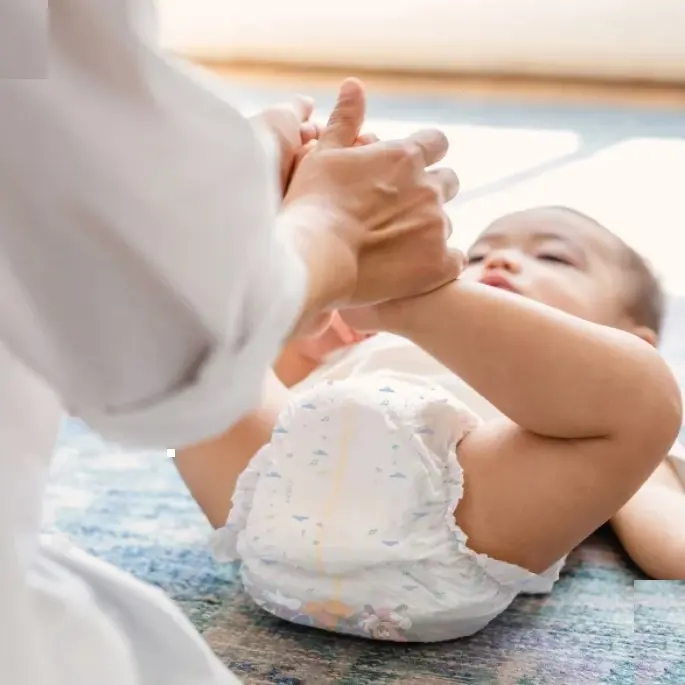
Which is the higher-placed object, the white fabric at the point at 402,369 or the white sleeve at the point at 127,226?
the white sleeve at the point at 127,226

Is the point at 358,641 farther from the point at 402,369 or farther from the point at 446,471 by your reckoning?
the point at 402,369

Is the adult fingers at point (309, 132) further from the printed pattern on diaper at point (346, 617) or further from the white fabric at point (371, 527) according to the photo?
the printed pattern on diaper at point (346, 617)

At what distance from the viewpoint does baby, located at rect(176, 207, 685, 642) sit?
69 centimetres

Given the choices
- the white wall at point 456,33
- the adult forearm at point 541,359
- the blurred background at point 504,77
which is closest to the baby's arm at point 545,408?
the adult forearm at point 541,359

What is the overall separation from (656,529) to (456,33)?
2.02 m

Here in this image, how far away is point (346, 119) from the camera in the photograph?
0.64 metres

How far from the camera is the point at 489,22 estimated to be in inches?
100

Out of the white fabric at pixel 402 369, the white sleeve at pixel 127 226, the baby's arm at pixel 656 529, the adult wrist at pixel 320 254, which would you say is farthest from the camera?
the white fabric at pixel 402 369

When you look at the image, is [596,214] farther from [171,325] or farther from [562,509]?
[171,325]

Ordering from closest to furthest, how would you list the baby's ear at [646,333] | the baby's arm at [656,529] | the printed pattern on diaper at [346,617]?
the printed pattern on diaper at [346,617] < the baby's arm at [656,529] < the baby's ear at [646,333]

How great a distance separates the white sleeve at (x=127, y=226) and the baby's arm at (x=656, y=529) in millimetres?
580

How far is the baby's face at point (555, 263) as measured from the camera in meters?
0.98

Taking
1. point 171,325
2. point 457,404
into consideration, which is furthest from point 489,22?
point 171,325

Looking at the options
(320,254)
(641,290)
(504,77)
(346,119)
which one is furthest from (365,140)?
(504,77)
